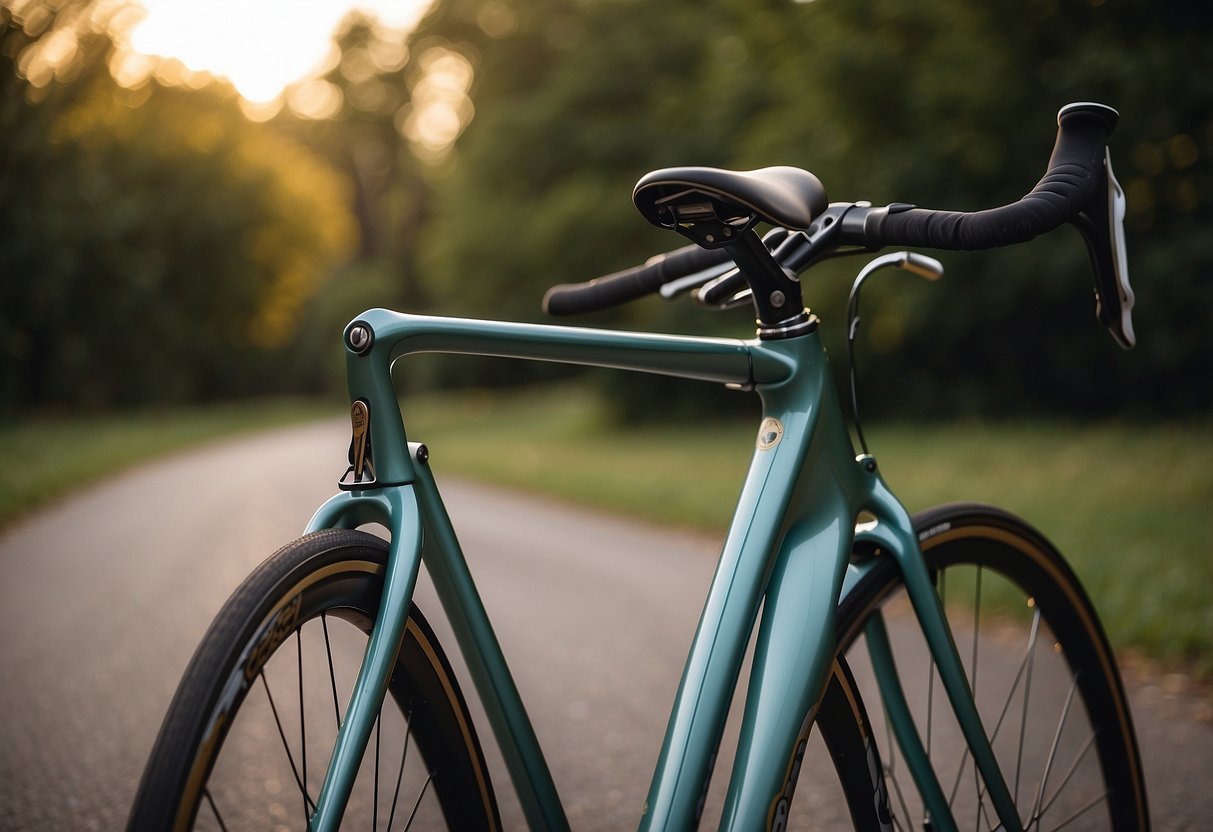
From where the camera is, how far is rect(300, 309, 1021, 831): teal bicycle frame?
1.25 meters

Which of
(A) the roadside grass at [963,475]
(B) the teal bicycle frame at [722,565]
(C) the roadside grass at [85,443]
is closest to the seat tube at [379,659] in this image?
(B) the teal bicycle frame at [722,565]

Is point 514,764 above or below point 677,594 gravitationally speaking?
below

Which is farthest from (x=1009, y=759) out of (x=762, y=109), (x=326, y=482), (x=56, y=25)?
(x=762, y=109)

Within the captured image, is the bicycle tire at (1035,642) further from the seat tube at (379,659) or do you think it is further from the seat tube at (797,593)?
the seat tube at (379,659)

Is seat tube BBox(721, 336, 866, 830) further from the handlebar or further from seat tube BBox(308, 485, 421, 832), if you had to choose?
seat tube BBox(308, 485, 421, 832)

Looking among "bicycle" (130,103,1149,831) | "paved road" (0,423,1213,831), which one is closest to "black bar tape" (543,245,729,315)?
"bicycle" (130,103,1149,831)

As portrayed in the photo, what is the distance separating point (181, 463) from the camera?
1393 centimetres

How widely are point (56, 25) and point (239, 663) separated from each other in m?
11.2

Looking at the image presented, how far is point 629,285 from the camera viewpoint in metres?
1.84

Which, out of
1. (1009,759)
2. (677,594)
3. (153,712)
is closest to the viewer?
(1009,759)

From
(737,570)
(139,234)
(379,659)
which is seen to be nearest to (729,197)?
(737,570)

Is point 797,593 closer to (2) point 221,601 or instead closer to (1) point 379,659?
(1) point 379,659

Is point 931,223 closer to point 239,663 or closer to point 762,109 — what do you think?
point 239,663

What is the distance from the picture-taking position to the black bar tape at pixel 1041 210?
52.2 inches
